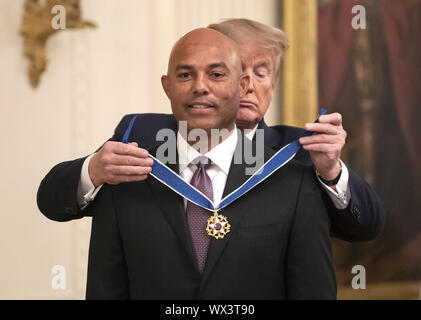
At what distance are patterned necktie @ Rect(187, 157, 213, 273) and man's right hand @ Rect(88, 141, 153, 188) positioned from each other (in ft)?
0.46

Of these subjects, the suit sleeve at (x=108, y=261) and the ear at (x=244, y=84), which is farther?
the ear at (x=244, y=84)

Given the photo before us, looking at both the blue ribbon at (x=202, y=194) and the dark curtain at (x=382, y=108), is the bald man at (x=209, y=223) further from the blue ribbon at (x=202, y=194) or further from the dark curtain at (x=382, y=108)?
the dark curtain at (x=382, y=108)

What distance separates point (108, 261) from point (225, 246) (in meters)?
0.31

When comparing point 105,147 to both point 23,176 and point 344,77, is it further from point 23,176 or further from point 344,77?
point 344,77

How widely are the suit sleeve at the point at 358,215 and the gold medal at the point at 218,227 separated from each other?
29 cm

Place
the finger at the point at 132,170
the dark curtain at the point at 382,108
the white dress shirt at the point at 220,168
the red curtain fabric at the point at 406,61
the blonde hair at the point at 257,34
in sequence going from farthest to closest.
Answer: the red curtain fabric at the point at 406,61, the dark curtain at the point at 382,108, the blonde hair at the point at 257,34, the white dress shirt at the point at 220,168, the finger at the point at 132,170

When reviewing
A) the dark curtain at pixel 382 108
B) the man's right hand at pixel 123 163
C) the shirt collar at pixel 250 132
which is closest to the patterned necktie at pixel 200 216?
the man's right hand at pixel 123 163

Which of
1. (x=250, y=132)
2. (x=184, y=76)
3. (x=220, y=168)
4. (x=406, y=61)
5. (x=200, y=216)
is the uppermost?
(x=406, y=61)

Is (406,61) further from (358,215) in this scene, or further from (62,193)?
(62,193)

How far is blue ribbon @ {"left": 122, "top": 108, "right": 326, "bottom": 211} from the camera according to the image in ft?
4.70

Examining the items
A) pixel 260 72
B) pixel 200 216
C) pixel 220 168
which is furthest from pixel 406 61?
pixel 200 216

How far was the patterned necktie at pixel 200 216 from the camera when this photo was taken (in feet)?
4.68

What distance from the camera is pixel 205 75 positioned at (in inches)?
55.4

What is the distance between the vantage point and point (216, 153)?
4.91 ft
